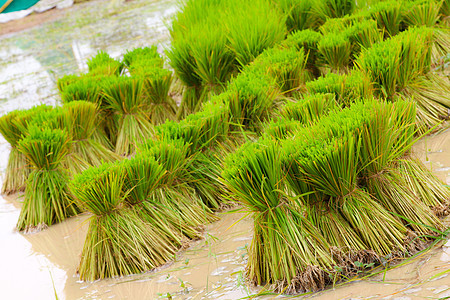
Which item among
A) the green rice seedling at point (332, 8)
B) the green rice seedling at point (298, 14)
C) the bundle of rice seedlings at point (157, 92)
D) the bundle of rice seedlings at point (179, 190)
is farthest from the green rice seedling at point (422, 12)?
the bundle of rice seedlings at point (179, 190)

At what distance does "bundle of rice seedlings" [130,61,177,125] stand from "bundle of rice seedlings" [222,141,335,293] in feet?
6.98

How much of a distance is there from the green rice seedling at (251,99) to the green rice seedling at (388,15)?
1268 mm

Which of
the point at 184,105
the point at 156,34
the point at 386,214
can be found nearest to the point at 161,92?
the point at 184,105

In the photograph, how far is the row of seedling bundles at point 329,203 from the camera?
1.79 m

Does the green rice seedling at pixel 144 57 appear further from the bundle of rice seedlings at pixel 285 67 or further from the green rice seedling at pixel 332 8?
the green rice seedling at pixel 332 8

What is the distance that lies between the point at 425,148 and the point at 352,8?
7.88 feet

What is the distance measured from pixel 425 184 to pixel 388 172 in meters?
0.19

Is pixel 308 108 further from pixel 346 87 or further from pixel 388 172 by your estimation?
pixel 388 172

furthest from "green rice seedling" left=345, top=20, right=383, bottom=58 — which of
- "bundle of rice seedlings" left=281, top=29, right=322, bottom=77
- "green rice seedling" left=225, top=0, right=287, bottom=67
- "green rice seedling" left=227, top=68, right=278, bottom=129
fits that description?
"green rice seedling" left=227, top=68, right=278, bottom=129

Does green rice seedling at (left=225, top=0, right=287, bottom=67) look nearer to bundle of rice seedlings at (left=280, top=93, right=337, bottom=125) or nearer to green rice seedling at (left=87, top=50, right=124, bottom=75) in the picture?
green rice seedling at (left=87, top=50, right=124, bottom=75)

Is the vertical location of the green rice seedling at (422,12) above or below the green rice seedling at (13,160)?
above

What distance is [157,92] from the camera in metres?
3.96

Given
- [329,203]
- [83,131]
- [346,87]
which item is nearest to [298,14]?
[346,87]

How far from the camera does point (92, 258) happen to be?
231 cm
